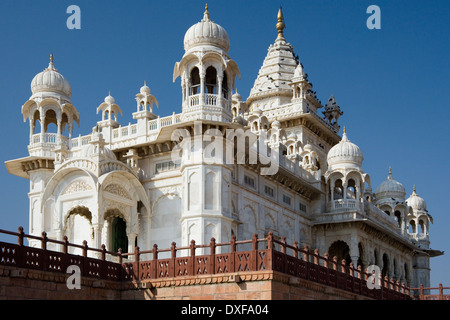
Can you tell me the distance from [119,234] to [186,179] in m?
5.73

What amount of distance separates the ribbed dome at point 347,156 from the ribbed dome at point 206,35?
12980 millimetres

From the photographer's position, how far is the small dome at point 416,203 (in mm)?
57531

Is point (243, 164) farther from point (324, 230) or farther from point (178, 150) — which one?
point (324, 230)

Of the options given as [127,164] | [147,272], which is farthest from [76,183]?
[147,272]

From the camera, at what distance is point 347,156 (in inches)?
1683

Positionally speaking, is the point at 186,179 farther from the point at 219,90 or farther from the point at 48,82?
the point at 48,82

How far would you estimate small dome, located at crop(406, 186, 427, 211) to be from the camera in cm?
5753

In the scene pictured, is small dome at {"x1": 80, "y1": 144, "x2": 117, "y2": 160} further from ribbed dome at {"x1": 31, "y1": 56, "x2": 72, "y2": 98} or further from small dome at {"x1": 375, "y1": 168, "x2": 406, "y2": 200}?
small dome at {"x1": 375, "y1": 168, "x2": 406, "y2": 200}

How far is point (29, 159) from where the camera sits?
115ft

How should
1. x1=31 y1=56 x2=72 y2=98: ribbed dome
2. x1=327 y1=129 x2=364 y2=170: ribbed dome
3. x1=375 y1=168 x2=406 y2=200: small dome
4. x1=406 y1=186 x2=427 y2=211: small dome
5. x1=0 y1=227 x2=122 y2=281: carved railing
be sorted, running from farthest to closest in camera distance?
x1=406 y1=186 x2=427 y2=211: small dome < x1=375 y1=168 x2=406 y2=200: small dome < x1=327 y1=129 x2=364 y2=170: ribbed dome < x1=31 y1=56 x2=72 y2=98: ribbed dome < x1=0 y1=227 x2=122 y2=281: carved railing

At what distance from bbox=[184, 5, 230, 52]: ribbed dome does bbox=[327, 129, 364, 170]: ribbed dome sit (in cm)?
1298
